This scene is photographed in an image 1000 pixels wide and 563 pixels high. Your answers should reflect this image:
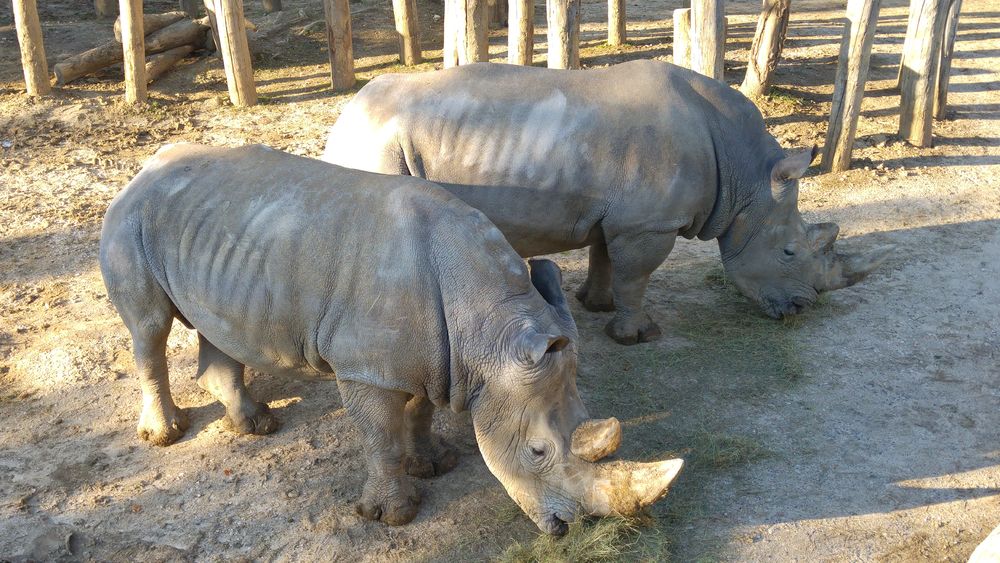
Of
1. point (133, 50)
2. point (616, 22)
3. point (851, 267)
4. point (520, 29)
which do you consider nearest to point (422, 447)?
point (851, 267)

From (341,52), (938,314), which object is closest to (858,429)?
(938,314)

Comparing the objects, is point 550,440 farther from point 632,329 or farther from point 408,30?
point 408,30

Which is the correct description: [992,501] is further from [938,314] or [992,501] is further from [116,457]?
Answer: [116,457]

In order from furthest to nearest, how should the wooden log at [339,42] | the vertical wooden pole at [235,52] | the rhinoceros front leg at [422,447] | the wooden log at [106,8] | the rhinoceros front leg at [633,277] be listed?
the wooden log at [106,8]
the wooden log at [339,42]
the vertical wooden pole at [235,52]
the rhinoceros front leg at [633,277]
the rhinoceros front leg at [422,447]

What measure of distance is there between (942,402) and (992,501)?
119cm

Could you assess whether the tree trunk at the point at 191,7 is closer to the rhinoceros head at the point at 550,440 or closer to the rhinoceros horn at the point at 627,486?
the rhinoceros head at the point at 550,440

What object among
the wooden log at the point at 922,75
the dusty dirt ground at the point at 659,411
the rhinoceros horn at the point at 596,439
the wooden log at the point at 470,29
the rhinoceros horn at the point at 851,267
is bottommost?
the dusty dirt ground at the point at 659,411

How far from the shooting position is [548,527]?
517 centimetres

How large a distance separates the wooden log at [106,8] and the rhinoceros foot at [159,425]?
11.0 metres

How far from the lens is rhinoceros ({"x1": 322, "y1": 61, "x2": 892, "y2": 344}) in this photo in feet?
23.4

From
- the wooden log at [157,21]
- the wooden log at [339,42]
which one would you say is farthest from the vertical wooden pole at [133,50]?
the wooden log at [339,42]

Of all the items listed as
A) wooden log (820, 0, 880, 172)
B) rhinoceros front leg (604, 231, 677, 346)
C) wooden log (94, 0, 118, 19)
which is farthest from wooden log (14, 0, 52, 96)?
wooden log (820, 0, 880, 172)

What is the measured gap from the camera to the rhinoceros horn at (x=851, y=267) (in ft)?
26.4

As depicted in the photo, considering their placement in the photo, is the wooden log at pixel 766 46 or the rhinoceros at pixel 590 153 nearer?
the rhinoceros at pixel 590 153
